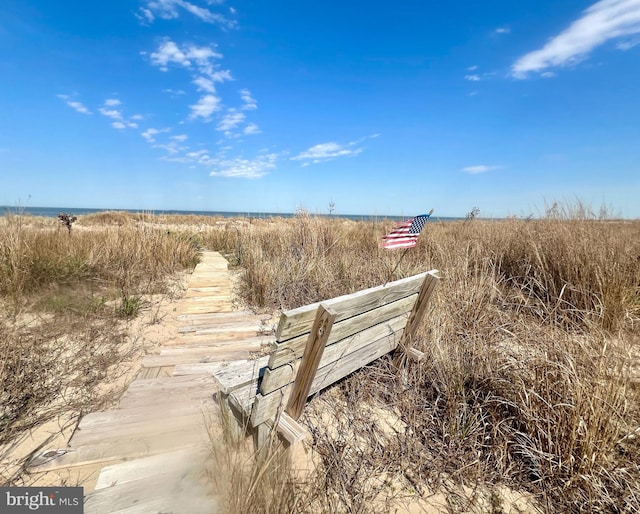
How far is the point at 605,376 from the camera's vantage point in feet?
4.90

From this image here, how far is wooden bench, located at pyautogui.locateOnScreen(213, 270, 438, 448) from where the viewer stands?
1.18 m

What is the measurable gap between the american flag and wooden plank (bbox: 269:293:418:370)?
104 centimetres

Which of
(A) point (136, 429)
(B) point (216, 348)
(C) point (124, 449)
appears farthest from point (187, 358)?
(C) point (124, 449)

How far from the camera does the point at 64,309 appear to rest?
10.6 ft

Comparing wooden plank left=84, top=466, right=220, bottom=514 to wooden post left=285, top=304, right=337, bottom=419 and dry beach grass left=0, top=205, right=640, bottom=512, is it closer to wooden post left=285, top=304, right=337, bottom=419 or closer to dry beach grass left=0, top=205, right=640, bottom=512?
dry beach grass left=0, top=205, right=640, bottom=512

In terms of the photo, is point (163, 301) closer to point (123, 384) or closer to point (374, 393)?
point (123, 384)

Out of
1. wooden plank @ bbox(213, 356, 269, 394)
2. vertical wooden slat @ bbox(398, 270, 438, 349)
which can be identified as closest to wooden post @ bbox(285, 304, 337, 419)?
wooden plank @ bbox(213, 356, 269, 394)

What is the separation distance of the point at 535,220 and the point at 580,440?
5.08 m

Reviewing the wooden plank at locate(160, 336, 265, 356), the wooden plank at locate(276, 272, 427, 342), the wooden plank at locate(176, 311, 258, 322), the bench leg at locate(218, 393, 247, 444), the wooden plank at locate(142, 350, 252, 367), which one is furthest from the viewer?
the wooden plank at locate(176, 311, 258, 322)

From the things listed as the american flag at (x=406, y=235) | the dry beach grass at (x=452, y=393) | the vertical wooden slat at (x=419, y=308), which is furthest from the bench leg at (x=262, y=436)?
the american flag at (x=406, y=235)

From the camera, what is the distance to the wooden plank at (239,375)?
165 cm

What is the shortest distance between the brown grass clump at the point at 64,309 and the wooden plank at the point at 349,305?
1.65 metres

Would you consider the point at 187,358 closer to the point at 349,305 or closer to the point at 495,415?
the point at 349,305

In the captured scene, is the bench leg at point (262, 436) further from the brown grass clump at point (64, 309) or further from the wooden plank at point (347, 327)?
the brown grass clump at point (64, 309)
